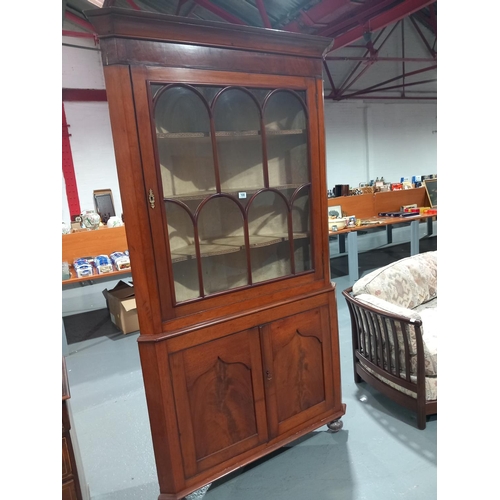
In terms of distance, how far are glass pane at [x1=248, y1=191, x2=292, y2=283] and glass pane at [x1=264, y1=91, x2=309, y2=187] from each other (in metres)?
0.09

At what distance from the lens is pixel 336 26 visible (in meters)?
3.66

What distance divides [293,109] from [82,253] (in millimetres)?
2725

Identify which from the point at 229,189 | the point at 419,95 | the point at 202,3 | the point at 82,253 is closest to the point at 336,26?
the point at 202,3

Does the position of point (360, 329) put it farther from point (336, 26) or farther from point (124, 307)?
point (336, 26)

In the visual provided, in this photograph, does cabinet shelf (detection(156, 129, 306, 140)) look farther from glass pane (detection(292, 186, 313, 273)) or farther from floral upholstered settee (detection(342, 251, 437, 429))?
floral upholstered settee (detection(342, 251, 437, 429))

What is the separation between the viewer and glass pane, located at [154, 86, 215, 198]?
4.38ft

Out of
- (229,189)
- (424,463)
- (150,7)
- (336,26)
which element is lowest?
(424,463)

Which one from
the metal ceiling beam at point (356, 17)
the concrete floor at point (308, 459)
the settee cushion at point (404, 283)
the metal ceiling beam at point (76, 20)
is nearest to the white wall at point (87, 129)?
the metal ceiling beam at point (76, 20)

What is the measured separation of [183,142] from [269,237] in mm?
558

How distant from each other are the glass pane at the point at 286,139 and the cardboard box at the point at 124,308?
2.12 meters

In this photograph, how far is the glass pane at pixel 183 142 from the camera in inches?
52.6

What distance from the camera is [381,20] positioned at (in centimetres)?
347

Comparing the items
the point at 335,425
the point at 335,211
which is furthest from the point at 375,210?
the point at 335,425

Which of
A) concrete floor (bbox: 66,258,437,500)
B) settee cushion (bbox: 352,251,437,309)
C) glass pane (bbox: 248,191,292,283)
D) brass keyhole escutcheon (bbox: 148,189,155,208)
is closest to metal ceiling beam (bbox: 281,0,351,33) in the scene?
settee cushion (bbox: 352,251,437,309)
